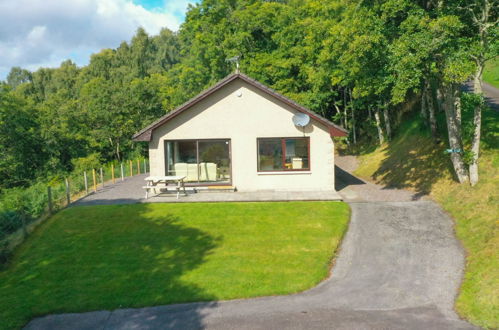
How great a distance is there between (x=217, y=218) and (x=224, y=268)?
409cm

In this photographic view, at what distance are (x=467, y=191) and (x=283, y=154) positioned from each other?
8.38m

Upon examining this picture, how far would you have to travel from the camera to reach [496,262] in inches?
404

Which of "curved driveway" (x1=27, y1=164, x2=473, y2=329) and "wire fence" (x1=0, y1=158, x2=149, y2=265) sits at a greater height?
"wire fence" (x1=0, y1=158, x2=149, y2=265)

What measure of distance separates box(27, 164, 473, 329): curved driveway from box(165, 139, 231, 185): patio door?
338 inches

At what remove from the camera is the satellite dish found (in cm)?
1808

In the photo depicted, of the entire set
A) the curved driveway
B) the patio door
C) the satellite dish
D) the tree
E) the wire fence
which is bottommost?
the curved driveway

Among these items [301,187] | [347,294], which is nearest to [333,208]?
[301,187]

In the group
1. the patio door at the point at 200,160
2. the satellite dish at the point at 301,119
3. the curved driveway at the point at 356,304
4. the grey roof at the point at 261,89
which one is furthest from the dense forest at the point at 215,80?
the curved driveway at the point at 356,304

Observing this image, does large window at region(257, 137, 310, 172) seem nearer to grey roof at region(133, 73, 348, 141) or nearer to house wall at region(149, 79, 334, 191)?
house wall at region(149, 79, 334, 191)

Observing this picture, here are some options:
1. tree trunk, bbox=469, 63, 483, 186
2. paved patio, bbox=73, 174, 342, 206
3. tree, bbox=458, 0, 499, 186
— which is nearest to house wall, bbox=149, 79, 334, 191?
paved patio, bbox=73, 174, 342, 206

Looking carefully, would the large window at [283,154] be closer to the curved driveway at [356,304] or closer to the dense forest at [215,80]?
the dense forest at [215,80]

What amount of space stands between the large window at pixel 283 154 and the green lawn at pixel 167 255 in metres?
2.98

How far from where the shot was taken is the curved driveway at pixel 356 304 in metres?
8.30

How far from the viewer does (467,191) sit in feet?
51.1
